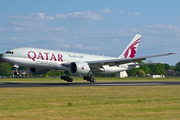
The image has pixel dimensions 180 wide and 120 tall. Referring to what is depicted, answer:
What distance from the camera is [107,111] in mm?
12398

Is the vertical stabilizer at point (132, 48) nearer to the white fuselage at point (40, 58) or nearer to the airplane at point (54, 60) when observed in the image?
the airplane at point (54, 60)

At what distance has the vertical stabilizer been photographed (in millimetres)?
55938

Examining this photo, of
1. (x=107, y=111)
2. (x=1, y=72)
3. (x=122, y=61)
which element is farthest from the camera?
(x=1, y=72)

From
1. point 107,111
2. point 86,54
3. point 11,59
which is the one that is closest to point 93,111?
point 107,111

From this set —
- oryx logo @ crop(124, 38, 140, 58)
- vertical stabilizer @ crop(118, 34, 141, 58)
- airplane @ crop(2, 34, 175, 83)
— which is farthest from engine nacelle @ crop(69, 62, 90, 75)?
oryx logo @ crop(124, 38, 140, 58)

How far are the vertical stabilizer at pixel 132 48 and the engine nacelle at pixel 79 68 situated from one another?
15.6 metres

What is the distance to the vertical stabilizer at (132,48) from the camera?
55938 millimetres

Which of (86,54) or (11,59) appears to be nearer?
(11,59)

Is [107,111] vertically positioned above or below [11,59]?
below

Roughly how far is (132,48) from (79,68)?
18.9 meters

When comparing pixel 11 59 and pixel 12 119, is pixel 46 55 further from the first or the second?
pixel 12 119

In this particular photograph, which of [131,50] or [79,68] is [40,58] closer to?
[79,68]

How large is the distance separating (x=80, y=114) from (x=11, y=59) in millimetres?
29576

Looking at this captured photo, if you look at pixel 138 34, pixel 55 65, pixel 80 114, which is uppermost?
pixel 138 34
